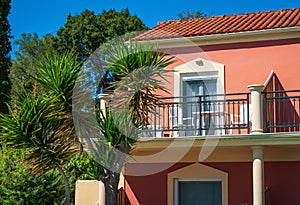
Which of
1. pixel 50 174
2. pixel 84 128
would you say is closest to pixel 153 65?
pixel 84 128

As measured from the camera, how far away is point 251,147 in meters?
13.2

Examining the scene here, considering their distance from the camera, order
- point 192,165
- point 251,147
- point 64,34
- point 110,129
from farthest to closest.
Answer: point 64,34 → point 192,165 → point 251,147 → point 110,129

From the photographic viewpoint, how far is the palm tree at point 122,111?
40.1 ft

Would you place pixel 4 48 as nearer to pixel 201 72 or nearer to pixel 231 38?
pixel 201 72

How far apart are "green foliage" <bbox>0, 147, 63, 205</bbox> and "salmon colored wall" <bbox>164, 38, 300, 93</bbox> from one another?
6.50 m

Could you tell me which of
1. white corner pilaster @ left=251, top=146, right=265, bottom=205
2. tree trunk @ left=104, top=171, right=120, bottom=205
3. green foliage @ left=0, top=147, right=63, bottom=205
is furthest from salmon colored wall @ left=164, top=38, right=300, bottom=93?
green foliage @ left=0, top=147, right=63, bottom=205

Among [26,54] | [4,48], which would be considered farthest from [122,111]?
[26,54]

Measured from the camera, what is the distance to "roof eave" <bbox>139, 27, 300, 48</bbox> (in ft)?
50.8

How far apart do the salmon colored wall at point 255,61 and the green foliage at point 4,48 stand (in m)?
12.3

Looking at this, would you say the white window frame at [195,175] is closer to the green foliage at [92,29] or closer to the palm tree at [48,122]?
the palm tree at [48,122]

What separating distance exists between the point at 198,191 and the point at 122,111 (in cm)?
452

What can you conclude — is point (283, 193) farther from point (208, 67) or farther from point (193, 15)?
point (193, 15)

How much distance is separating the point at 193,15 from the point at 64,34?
9.33m

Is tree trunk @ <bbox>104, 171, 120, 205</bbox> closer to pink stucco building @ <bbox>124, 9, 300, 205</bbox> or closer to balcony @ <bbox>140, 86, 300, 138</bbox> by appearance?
pink stucco building @ <bbox>124, 9, 300, 205</bbox>
